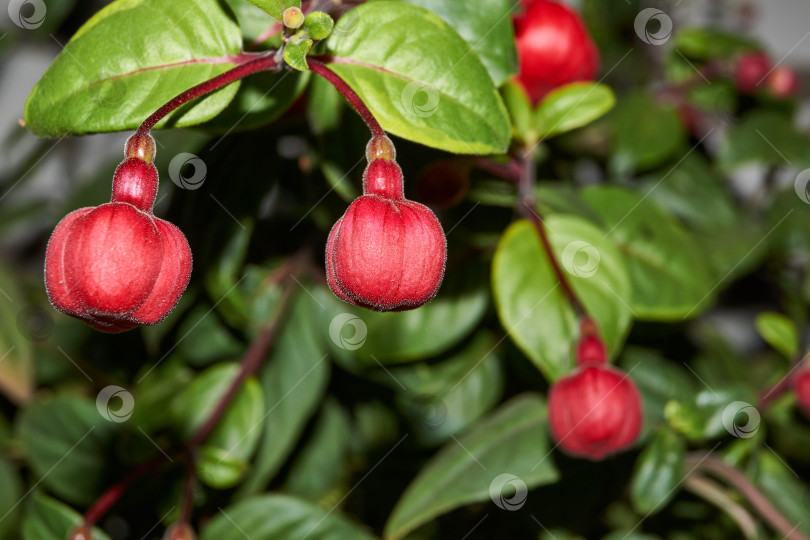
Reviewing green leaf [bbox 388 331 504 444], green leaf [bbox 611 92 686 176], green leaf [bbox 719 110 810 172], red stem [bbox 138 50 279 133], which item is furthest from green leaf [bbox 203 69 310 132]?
green leaf [bbox 719 110 810 172]

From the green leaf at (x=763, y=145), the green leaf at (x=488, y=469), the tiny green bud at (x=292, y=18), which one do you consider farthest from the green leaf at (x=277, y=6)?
the green leaf at (x=763, y=145)

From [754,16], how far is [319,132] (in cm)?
103

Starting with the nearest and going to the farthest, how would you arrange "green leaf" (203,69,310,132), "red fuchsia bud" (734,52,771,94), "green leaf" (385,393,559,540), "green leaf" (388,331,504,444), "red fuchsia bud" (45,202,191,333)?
"red fuchsia bud" (45,202,191,333) → "green leaf" (203,69,310,132) → "green leaf" (385,393,559,540) → "green leaf" (388,331,504,444) → "red fuchsia bud" (734,52,771,94)

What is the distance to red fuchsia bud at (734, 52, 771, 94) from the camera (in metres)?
0.75

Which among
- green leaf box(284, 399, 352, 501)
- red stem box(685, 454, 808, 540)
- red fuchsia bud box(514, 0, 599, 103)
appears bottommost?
green leaf box(284, 399, 352, 501)

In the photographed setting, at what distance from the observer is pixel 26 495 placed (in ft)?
2.08

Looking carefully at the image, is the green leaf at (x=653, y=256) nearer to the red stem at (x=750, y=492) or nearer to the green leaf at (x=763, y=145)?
the red stem at (x=750, y=492)

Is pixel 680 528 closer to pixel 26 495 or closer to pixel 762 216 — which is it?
pixel 762 216

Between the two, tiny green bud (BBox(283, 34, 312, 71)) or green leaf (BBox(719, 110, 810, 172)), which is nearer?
tiny green bud (BBox(283, 34, 312, 71))

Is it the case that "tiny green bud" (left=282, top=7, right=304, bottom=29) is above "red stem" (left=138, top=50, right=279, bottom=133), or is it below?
above

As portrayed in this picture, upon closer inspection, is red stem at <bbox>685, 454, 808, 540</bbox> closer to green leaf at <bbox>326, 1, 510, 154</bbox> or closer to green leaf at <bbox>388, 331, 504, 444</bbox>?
green leaf at <bbox>388, 331, 504, 444</bbox>

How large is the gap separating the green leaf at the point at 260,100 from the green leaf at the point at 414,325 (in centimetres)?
20

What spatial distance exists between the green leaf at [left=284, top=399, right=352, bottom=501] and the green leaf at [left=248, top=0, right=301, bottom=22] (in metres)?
0.41

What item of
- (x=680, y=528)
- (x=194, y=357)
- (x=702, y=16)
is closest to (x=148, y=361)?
(x=194, y=357)
